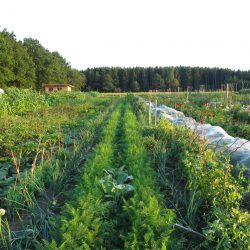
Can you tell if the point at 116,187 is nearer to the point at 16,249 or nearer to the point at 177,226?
the point at 177,226

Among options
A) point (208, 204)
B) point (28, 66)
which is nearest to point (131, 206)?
point (208, 204)

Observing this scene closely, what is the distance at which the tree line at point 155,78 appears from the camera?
80.1 m

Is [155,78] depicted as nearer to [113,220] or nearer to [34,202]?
[34,202]

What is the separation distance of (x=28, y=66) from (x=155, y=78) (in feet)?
129

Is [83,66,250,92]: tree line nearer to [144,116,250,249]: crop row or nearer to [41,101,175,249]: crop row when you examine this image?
[144,116,250,249]: crop row

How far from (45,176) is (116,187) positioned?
1.59 metres

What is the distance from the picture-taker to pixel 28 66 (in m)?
48.4

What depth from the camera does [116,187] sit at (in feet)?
12.9

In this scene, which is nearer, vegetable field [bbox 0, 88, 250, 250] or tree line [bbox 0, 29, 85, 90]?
vegetable field [bbox 0, 88, 250, 250]

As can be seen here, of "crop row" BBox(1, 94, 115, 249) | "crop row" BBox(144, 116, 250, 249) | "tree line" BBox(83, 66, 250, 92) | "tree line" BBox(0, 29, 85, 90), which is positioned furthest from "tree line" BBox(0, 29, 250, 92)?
"crop row" BBox(144, 116, 250, 249)

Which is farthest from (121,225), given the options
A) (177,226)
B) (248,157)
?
(248,157)

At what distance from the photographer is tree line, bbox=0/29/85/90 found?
4016 centimetres

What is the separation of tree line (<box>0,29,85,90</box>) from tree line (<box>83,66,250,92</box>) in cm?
774

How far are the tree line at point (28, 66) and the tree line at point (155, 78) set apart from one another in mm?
7745
